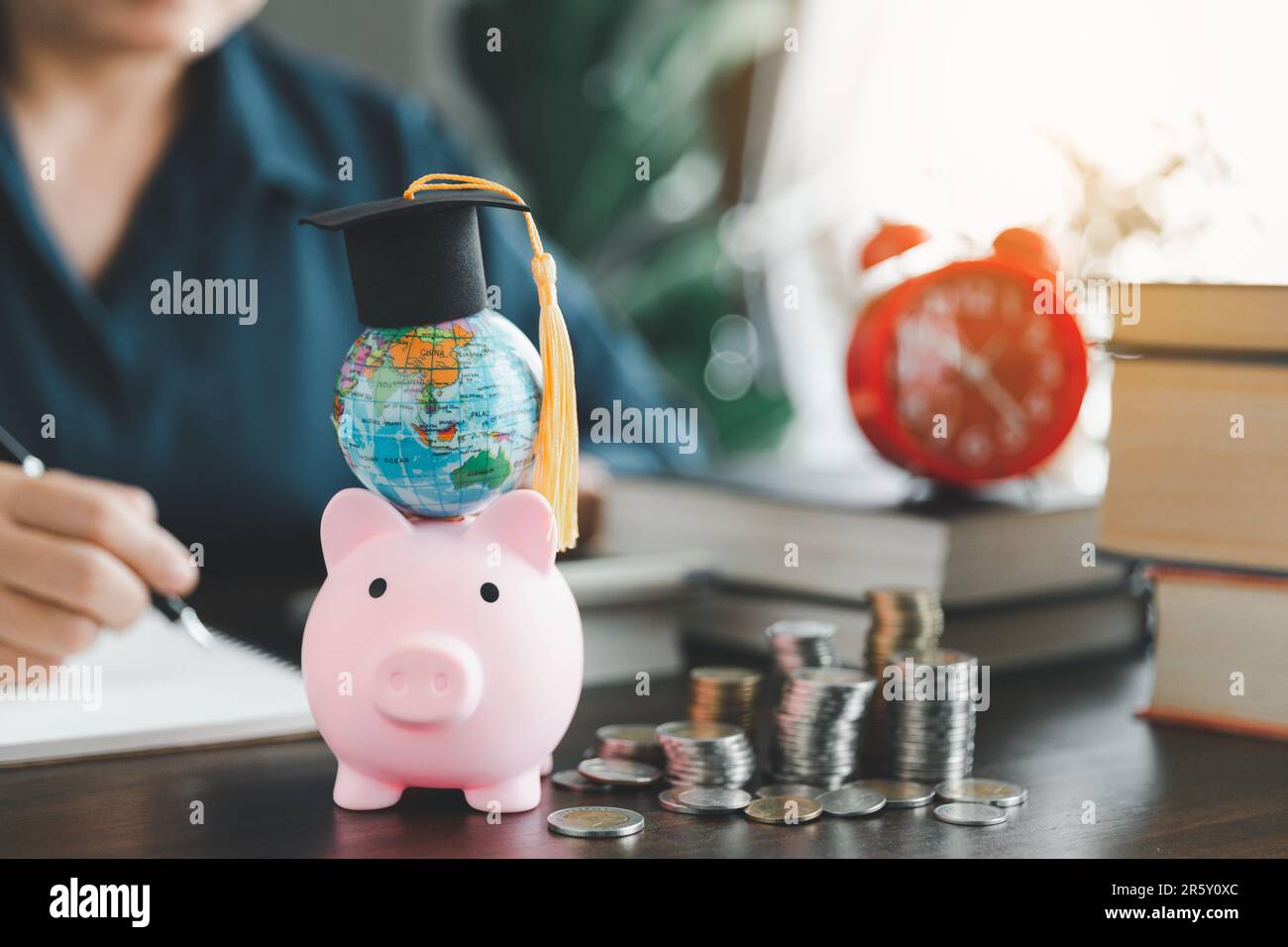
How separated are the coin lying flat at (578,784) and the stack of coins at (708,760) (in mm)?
35

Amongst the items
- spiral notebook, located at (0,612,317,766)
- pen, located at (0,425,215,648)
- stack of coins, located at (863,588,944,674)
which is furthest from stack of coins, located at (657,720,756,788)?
pen, located at (0,425,215,648)

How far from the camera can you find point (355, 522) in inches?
27.2

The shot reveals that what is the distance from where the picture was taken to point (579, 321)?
179 cm

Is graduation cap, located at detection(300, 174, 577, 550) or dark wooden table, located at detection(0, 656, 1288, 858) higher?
graduation cap, located at detection(300, 174, 577, 550)

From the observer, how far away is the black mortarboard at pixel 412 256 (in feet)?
2.17

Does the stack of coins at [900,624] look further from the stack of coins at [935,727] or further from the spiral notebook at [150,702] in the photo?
the spiral notebook at [150,702]

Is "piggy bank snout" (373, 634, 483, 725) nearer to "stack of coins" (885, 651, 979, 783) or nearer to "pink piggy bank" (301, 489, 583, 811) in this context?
"pink piggy bank" (301, 489, 583, 811)

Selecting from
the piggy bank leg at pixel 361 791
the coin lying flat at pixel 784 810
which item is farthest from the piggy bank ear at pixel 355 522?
the coin lying flat at pixel 784 810

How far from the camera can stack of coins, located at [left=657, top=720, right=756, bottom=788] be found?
0.72m

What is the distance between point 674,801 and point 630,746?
3.3 inches

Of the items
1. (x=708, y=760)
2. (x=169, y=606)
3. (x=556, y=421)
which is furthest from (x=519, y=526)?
(x=169, y=606)

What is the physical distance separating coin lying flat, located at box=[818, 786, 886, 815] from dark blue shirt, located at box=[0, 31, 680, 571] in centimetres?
93

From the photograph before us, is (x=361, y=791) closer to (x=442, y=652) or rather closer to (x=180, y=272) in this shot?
(x=442, y=652)
